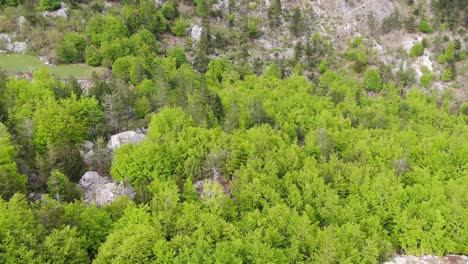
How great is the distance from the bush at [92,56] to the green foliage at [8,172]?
1628 inches

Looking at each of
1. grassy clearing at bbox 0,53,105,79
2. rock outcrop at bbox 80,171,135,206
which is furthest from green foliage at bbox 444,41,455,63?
rock outcrop at bbox 80,171,135,206

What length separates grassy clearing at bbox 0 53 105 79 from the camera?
9000 centimetres

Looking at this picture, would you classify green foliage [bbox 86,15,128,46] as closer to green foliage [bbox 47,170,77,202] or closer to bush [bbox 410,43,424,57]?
green foliage [bbox 47,170,77,202]

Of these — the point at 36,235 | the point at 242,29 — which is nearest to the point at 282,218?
the point at 36,235

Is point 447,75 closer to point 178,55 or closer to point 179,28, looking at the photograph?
point 178,55

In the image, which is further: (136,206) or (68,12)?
(68,12)

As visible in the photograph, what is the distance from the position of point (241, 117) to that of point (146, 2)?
188ft

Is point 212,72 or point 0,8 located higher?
point 0,8

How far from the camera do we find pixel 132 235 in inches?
1785

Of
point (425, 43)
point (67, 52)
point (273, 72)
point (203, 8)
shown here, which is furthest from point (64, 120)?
point (425, 43)

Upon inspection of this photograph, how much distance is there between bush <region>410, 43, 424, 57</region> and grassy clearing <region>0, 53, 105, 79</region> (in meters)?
90.7

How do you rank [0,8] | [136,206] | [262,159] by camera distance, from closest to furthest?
[136,206] < [262,159] < [0,8]

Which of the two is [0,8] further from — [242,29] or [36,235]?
[36,235]

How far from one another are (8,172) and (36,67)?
153 ft
